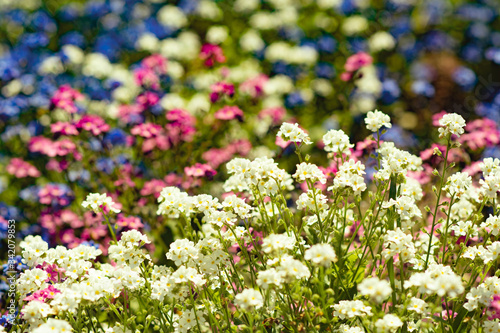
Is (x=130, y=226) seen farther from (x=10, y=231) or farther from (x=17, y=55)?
(x=17, y=55)

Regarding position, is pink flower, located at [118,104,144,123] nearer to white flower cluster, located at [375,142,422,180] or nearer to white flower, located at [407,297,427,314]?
white flower cluster, located at [375,142,422,180]

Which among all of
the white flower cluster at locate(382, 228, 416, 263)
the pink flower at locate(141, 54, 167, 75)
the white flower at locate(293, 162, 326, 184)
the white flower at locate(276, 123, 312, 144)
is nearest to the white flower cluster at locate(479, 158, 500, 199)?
the white flower cluster at locate(382, 228, 416, 263)

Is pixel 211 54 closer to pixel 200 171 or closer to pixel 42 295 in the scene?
pixel 200 171

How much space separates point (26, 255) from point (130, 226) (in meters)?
0.83

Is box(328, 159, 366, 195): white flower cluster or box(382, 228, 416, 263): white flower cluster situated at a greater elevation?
box(328, 159, 366, 195): white flower cluster

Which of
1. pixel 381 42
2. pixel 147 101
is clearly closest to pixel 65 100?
pixel 147 101

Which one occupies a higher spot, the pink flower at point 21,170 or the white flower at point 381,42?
the white flower at point 381,42

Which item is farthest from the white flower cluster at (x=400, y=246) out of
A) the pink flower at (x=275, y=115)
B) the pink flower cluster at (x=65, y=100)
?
the pink flower cluster at (x=65, y=100)

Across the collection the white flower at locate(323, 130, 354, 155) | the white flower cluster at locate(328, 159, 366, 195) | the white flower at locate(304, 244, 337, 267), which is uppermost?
the white flower at locate(323, 130, 354, 155)

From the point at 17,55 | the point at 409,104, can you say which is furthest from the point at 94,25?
the point at 409,104

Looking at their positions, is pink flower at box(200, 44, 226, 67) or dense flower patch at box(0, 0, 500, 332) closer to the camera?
dense flower patch at box(0, 0, 500, 332)

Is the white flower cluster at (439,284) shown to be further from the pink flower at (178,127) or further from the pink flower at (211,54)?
the pink flower at (211,54)

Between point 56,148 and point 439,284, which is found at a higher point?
point 56,148

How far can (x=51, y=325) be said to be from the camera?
79.3 inches
